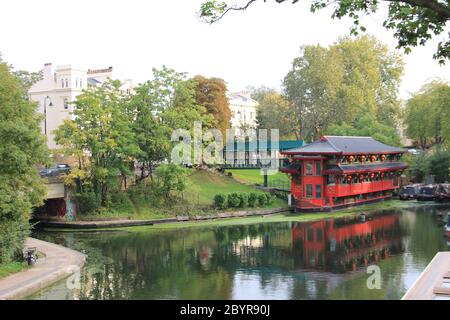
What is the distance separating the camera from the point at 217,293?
A: 69.9 ft

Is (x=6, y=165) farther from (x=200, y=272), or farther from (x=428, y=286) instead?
(x=428, y=286)

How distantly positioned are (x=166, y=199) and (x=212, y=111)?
14.7 metres

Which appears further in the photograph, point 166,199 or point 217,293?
point 166,199

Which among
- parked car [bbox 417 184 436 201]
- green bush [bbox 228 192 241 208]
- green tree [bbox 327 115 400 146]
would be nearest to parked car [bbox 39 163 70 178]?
green bush [bbox 228 192 241 208]

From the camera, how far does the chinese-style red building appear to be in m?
46.9

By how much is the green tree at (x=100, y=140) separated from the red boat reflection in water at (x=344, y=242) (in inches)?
543

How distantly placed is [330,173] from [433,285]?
110 ft

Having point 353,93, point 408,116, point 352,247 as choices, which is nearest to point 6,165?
point 352,247

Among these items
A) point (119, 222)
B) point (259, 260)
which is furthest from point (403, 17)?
point (119, 222)

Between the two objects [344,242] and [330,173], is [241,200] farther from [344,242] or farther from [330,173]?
[344,242]

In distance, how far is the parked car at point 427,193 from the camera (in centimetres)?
5303

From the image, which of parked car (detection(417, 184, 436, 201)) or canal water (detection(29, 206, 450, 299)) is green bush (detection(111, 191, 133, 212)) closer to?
canal water (detection(29, 206, 450, 299))
